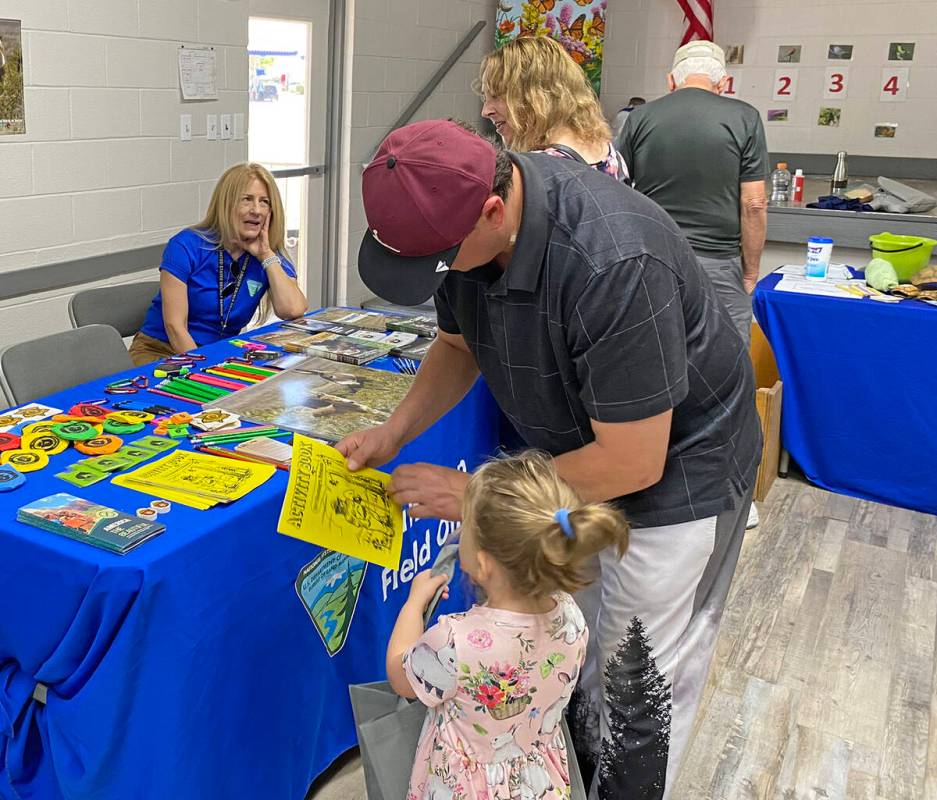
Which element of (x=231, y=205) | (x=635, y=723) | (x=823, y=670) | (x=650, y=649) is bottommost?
(x=823, y=670)

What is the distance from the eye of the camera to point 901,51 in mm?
5691

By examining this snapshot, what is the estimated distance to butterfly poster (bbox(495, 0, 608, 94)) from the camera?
5.79m

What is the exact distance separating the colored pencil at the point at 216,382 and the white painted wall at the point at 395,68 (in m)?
3.27

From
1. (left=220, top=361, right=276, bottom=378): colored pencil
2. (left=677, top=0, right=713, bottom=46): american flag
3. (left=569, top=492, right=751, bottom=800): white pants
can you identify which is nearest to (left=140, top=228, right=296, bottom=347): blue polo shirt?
(left=220, top=361, right=276, bottom=378): colored pencil

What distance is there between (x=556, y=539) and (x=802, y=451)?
2.74 meters

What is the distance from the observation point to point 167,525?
1.46 m

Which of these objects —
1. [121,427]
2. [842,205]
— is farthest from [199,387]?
[842,205]

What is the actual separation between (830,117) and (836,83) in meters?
0.21

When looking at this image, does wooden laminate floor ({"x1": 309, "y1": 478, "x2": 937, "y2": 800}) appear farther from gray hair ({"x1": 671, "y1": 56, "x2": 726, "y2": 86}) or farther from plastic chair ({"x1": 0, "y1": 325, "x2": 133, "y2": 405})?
gray hair ({"x1": 671, "y1": 56, "x2": 726, "y2": 86})

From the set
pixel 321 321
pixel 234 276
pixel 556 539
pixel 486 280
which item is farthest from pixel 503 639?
pixel 234 276

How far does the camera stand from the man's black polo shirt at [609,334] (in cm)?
121

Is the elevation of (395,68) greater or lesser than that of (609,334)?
greater

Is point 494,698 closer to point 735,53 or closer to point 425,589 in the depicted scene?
point 425,589

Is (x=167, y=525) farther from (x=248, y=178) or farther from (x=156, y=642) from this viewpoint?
(x=248, y=178)
